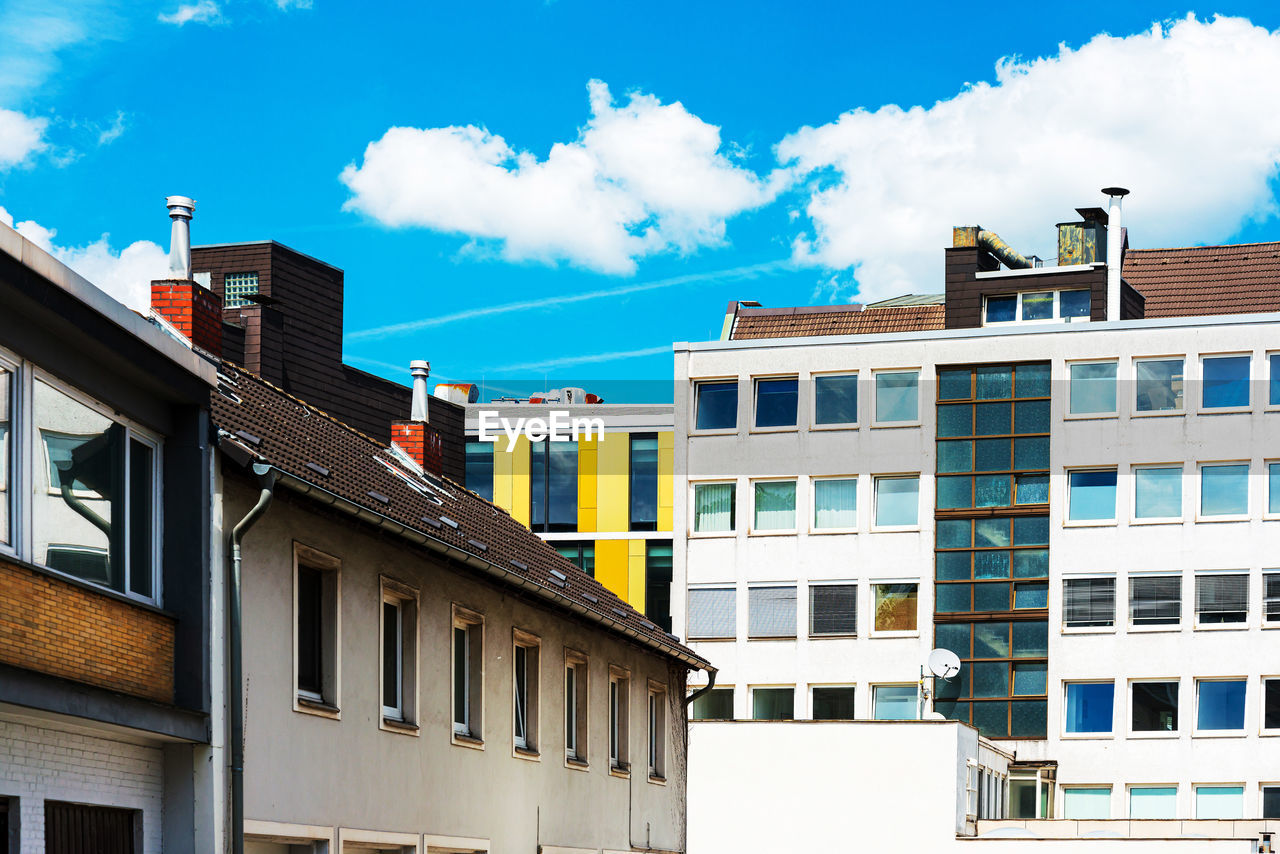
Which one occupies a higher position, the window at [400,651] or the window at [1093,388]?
the window at [1093,388]

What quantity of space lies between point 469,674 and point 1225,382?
33.5m

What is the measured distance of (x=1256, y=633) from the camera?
165 feet

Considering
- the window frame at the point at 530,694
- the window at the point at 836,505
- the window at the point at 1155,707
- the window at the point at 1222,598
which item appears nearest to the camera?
the window frame at the point at 530,694

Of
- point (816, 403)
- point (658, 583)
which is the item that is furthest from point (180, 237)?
point (658, 583)

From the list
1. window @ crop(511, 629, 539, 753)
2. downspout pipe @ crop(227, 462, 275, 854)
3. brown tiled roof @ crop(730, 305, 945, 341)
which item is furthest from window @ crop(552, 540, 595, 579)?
downspout pipe @ crop(227, 462, 275, 854)

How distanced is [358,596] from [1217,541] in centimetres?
3635

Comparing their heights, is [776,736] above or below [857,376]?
below

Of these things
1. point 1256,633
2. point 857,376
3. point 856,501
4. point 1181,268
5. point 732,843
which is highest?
point 1181,268

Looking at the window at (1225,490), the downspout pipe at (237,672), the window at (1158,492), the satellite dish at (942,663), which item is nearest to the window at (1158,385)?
the window at (1158,492)

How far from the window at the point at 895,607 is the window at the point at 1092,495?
193 inches

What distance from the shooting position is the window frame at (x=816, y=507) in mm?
53875

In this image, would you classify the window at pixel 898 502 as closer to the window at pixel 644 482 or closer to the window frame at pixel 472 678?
the window at pixel 644 482

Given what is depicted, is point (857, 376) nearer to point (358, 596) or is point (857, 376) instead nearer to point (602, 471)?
point (602, 471)

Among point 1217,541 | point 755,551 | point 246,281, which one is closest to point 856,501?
point 755,551
